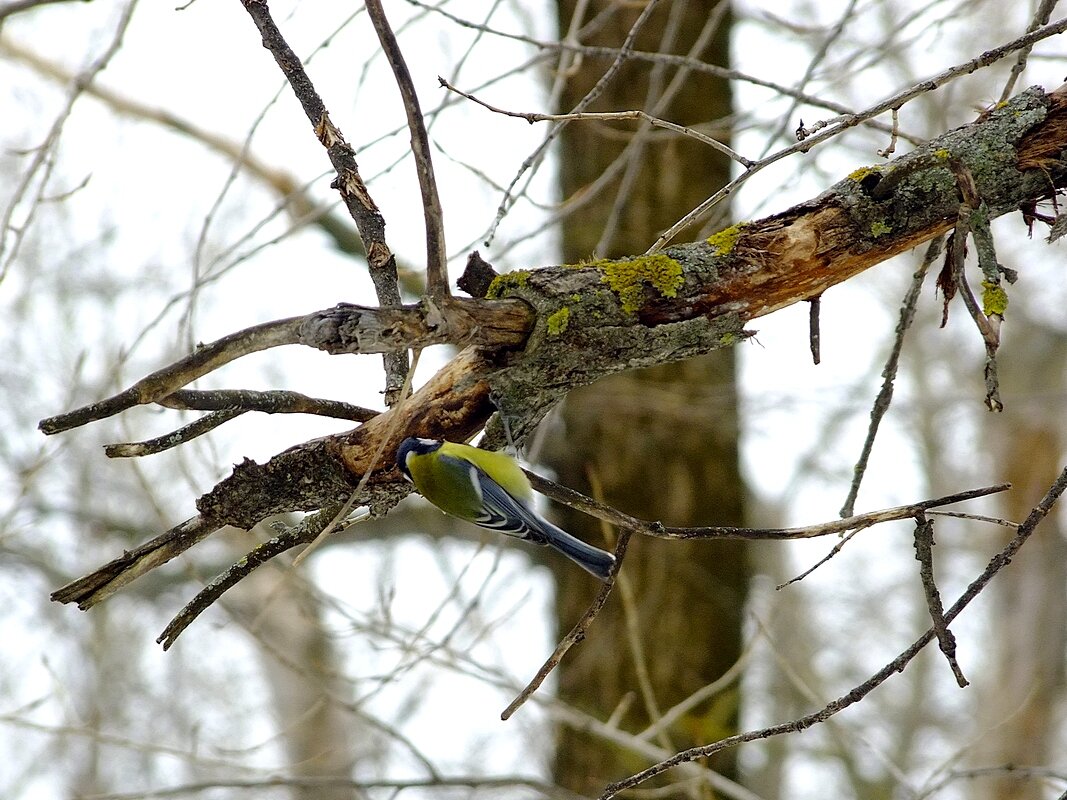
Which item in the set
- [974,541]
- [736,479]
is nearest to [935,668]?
[974,541]

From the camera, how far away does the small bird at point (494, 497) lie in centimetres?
249

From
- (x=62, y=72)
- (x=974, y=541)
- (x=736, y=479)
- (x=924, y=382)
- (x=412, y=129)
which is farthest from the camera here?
(x=924, y=382)

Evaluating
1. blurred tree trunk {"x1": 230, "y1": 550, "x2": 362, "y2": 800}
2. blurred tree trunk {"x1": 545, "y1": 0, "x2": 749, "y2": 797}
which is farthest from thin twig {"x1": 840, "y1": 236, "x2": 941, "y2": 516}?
blurred tree trunk {"x1": 230, "y1": 550, "x2": 362, "y2": 800}

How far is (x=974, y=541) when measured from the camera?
1112 centimetres

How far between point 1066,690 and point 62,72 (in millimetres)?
9124

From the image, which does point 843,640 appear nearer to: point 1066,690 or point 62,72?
point 1066,690

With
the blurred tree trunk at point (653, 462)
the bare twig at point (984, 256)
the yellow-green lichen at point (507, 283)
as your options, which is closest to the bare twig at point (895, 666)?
the bare twig at point (984, 256)

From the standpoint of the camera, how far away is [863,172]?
2035 mm

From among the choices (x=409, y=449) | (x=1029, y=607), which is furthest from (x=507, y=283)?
(x=1029, y=607)

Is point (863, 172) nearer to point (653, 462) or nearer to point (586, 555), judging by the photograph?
point (586, 555)

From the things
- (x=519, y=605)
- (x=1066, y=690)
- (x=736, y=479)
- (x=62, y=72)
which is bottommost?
(x=1066, y=690)

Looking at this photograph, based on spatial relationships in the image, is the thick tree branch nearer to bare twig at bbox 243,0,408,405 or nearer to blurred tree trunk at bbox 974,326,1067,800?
bare twig at bbox 243,0,408,405

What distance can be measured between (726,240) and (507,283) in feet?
1.61

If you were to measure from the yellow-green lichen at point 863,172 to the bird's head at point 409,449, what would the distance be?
106cm
